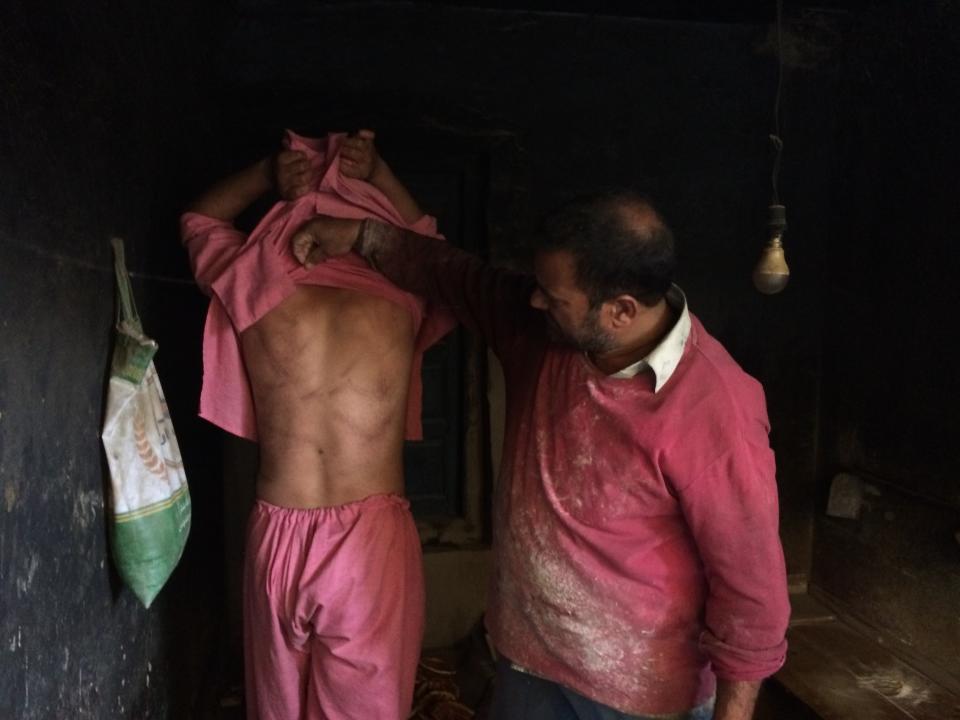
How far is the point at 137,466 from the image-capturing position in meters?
1.49

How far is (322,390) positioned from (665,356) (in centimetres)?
86

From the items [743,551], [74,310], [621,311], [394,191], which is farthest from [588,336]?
[74,310]

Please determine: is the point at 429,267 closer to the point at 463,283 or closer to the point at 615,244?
the point at 463,283

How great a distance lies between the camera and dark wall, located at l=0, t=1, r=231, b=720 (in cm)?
105

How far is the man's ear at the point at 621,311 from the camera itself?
127 centimetres

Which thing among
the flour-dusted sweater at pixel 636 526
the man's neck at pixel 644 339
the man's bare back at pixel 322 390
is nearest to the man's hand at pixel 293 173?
the man's bare back at pixel 322 390

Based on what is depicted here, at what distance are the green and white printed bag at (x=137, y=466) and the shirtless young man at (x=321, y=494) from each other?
26 cm

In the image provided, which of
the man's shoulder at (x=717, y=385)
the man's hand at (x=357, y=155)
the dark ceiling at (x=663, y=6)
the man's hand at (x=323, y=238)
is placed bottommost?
the man's shoulder at (x=717, y=385)

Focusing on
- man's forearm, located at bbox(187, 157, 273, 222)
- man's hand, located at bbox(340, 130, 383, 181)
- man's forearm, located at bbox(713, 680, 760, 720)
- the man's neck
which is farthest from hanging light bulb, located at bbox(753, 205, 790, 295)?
man's forearm, located at bbox(187, 157, 273, 222)

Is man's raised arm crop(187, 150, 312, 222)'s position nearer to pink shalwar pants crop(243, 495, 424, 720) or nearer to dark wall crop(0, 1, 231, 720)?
dark wall crop(0, 1, 231, 720)

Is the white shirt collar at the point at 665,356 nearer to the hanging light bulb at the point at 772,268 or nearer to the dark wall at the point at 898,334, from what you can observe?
the hanging light bulb at the point at 772,268

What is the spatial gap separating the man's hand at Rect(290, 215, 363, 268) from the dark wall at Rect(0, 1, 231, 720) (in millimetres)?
365

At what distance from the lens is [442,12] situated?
107 inches

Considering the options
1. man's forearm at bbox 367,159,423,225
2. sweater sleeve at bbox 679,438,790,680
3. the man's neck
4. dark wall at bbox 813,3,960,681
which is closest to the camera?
Result: sweater sleeve at bbox 679,438,790,680
